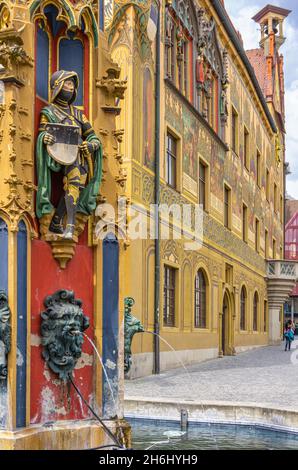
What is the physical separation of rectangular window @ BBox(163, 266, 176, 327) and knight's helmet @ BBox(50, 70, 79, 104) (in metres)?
13.7

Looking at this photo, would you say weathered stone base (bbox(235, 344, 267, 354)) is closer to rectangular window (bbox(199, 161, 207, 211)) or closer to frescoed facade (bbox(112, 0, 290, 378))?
frescoed facade (bbox(112, 0, 290, 378))

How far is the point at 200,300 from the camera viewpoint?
24.4 meters

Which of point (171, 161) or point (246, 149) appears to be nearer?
point (171, 161)

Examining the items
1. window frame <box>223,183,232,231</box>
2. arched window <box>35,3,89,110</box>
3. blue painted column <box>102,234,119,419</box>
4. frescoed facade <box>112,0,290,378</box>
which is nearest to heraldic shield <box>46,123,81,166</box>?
arched window <box>35,3,89,110</box>

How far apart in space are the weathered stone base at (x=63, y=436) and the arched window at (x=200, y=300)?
55.7 ft

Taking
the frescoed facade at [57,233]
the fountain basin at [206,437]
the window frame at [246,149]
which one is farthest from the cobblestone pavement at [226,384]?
the window frame at [246,149]

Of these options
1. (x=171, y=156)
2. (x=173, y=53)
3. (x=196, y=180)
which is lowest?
(x=196, y=180)

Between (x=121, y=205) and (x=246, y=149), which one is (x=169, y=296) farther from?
(x=246, y=149)

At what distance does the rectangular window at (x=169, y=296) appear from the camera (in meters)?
20.2

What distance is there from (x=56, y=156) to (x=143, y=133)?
39.9ft

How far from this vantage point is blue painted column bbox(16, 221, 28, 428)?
19.5ft

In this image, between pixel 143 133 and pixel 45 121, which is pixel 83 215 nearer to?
pixel 45 121

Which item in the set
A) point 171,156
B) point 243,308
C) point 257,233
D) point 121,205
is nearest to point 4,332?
point 121,205

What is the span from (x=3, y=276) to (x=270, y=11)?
1793 inches
